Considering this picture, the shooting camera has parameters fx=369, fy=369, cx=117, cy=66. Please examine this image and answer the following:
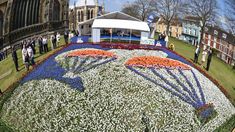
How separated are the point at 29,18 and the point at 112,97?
30454 millimetres

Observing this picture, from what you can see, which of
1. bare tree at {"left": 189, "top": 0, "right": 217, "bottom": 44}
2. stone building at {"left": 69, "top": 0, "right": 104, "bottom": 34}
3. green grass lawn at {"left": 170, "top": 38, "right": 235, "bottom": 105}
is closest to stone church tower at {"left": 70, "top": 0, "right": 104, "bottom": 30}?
stone building at {"left": 69, "top": 0, "right": 104, "bottom": 34}

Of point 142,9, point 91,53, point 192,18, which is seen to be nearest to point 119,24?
point 91,53

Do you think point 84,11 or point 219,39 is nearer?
point 219,39

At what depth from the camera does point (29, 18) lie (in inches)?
1916

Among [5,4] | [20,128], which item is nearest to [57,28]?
[5,4]

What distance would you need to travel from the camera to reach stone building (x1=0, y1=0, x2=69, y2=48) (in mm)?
42906

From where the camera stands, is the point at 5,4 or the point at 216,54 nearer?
the point at 216,54

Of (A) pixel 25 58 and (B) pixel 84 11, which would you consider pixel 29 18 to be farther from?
(B) pixel 84 11

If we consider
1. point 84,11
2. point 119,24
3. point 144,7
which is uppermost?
point 119,24

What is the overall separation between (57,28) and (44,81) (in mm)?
27241

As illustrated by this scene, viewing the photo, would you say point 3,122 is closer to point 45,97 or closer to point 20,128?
point 20,128

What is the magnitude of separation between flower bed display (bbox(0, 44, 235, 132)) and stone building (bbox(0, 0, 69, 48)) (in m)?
16.6

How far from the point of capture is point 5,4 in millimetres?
43250

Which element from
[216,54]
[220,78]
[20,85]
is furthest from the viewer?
[216,54]
